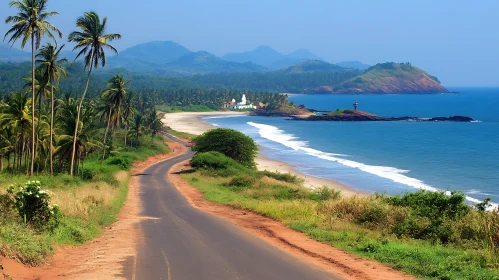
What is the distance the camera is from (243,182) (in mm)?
43406

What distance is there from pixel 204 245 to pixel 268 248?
230 cm

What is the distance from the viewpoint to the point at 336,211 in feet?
76.2

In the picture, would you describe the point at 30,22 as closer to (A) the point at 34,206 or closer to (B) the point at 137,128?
(A) the point at 34,206

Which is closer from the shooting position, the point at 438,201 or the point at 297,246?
the point at 297,246

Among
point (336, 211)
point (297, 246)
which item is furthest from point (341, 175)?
point (297, 246)

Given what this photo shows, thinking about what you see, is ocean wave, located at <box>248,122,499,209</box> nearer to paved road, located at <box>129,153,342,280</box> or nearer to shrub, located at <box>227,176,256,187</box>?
shrub, located at <box>227,176,256,187</box>

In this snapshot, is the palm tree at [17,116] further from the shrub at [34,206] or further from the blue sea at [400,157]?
the blue sea at [400,157]

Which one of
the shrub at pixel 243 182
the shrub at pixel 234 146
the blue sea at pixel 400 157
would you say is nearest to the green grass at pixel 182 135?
the blue sea at pixel 400 157

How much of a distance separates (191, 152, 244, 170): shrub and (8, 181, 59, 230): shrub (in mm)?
38776

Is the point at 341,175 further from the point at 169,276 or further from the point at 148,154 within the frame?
the point at 169,276

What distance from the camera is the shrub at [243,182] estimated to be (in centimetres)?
4285

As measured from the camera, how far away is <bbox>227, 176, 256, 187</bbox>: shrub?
4285 cm

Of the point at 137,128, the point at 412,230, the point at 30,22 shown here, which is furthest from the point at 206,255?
the point at 137,128

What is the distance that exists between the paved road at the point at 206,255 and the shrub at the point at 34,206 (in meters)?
3.38
